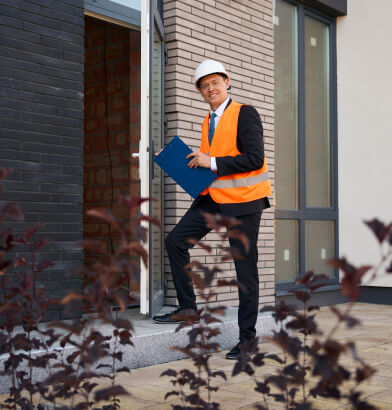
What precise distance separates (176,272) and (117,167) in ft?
8.84

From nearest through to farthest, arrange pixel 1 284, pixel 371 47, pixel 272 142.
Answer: pixel 1 284 → pixel 272 142 → pixel 371 47

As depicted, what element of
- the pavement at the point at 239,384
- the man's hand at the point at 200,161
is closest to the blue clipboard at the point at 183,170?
the man's hand at the point at 200,161

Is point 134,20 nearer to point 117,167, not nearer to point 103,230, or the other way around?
point 117,167

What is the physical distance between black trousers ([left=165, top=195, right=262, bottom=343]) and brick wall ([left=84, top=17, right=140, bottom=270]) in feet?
7.22

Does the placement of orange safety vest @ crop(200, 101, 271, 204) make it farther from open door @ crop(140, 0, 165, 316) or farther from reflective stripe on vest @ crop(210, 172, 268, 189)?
open door @ crop(140, 0, 165, 316)

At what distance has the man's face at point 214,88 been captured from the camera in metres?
3.86

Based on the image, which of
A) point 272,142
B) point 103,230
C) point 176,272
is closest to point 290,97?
point 272,142

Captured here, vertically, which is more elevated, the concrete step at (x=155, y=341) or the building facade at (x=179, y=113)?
the building facade at (x=179, y=113)

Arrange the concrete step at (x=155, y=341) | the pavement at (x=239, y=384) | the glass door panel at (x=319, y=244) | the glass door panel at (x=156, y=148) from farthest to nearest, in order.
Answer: the glass door panel at (x=319, y=244) < the glass door panel at (x=156, y=148) < the concrete step at (x=155, y=341) < the pavement at (x=239, y=384)

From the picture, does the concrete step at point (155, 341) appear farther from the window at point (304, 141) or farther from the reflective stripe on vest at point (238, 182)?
the window at point (304, 141)

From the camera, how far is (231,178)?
378 cm

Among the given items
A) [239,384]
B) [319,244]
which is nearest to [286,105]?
[319,244]

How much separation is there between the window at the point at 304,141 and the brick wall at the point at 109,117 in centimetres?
167

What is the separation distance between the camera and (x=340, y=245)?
7559 mm
